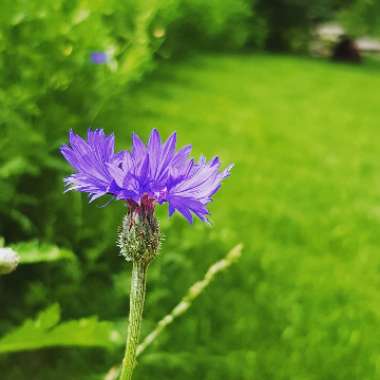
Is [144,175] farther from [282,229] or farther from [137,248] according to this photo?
[282,229]

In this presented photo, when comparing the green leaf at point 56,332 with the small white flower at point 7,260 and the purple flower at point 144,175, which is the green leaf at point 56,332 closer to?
the small white flower at point 7,260

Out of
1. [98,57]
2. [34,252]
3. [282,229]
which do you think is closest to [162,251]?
[98,57]

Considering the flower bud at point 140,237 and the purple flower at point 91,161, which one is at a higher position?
the purple flower at point 91,161

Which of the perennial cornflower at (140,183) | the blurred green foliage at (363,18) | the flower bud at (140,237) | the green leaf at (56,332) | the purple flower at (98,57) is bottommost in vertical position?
the blurred green foliage at (363,18)

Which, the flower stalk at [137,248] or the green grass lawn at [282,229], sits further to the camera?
the green grass lawn at [282,229]

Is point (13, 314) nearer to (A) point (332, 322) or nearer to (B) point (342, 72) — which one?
(A) point (332, 322)

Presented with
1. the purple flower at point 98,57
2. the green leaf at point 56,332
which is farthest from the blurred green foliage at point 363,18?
the green leaf at point 56,332

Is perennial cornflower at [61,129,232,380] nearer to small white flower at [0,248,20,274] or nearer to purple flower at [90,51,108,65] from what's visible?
small white flower at [0,248,20,274]

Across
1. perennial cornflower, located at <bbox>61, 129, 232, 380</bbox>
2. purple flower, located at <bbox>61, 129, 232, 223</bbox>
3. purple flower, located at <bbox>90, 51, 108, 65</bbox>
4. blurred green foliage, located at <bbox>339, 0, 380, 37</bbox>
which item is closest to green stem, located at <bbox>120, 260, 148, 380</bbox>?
perennial cornflower, located at <bbox>61, 129, 232, 380</bbox>
